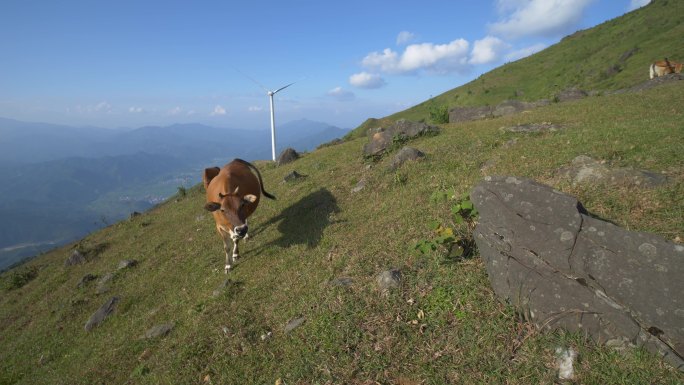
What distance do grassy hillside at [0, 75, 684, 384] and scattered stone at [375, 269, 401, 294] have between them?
16 cm

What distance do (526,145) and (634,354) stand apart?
11276 millimetres

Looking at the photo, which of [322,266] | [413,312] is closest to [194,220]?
[322,266]

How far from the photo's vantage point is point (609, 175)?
9367 mm

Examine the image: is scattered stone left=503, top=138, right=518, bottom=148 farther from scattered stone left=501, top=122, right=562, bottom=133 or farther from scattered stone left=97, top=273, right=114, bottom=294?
scattered stone left=97, top=273, right=114, bottom=294

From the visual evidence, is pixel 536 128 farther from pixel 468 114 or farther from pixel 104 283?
pixel 104 283

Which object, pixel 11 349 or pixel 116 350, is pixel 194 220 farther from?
pixel 116 350

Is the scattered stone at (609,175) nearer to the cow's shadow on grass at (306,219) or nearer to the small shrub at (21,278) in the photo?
the cow's shadow on grass at (306,219)

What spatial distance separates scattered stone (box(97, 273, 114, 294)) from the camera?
14.8m

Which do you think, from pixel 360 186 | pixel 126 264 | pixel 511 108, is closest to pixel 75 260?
pixel 126 264

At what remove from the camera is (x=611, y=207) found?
8242mm

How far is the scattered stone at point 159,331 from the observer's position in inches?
388

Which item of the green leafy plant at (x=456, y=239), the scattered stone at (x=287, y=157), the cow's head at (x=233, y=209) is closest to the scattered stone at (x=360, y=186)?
the cow's head at (x=233, y=209)

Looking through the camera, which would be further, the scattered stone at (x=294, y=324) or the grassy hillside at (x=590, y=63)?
the grassy hillside at (x=590, y=63)

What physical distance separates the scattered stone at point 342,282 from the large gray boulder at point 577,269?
10.5 ft
